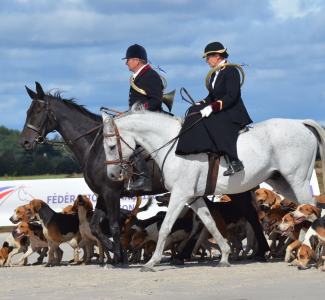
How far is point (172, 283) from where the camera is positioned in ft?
36.9

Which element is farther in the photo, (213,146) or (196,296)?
(213,146)

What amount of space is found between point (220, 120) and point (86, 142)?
2.03 metres

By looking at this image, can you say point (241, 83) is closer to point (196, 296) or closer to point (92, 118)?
point (92, 118)

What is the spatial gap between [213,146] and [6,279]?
3.06 metres

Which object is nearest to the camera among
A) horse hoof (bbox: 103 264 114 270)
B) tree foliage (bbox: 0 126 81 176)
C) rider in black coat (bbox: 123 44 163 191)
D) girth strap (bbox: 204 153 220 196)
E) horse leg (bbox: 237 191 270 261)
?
girth strap (bbox: 204 153 220 196)

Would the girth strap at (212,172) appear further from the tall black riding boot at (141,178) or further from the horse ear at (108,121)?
the horse ear at (108,121)

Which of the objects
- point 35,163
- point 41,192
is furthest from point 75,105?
point 35,163

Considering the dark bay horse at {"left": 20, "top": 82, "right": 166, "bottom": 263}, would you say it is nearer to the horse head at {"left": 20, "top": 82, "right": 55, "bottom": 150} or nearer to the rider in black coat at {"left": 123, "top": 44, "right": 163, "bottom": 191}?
the horse head at {"left": 20, "top": 82, "right": 55, "bottom": 150}

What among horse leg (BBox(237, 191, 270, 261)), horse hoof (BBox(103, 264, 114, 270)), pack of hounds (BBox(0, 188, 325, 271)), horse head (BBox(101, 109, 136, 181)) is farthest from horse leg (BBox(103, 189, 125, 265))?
horse leg (BBox(237, 191, 270, 261))

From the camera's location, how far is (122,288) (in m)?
10.9

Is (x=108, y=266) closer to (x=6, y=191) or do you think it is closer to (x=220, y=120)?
(x=220, y=120)

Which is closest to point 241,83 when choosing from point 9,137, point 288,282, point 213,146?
point 213,146

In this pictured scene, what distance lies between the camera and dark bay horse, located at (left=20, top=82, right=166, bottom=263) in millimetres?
13414

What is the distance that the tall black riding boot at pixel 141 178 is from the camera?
13.1 m
